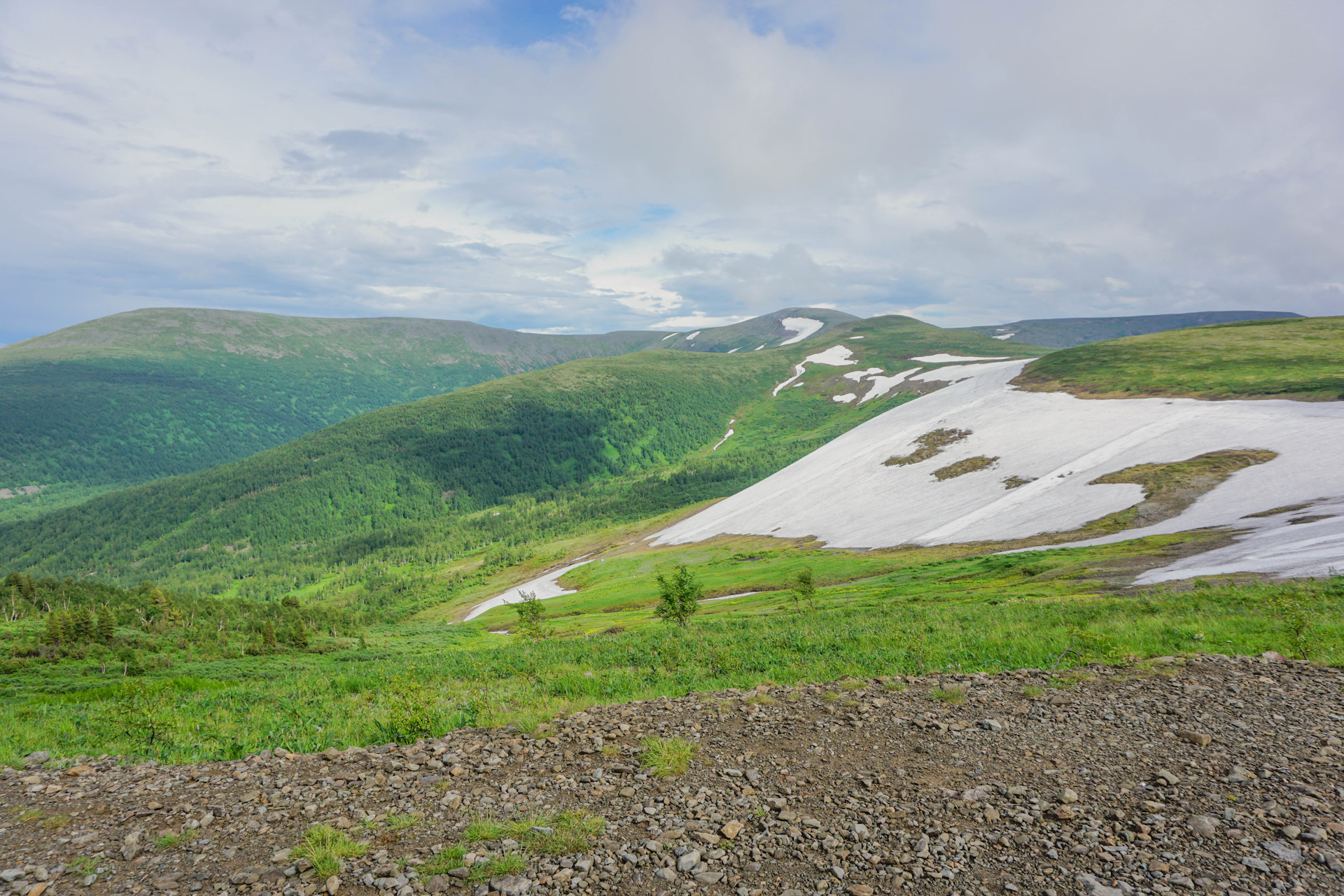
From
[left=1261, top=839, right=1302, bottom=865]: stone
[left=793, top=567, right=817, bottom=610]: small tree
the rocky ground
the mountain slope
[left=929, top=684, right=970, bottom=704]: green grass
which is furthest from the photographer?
the mountain slope

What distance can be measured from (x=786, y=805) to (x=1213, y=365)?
6681 inches

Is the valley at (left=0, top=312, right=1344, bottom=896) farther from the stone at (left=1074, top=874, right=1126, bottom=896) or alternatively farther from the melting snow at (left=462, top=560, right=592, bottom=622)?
the melting snow at (left=462, top=560, right=592, bottom=622)

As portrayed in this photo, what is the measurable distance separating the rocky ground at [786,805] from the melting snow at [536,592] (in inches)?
3701

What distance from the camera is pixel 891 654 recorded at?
16.3m

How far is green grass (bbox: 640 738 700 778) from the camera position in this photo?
9.67 metres

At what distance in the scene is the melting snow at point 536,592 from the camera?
107125 mm

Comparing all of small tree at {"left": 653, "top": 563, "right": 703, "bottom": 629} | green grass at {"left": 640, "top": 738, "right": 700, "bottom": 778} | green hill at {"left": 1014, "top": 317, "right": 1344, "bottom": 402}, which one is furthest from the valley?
green hill at {"left": 1014, "top": 317, "right": 1344, "bottom": 402}

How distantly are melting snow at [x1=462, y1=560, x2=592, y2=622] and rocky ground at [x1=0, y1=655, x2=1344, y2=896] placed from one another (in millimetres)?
94005

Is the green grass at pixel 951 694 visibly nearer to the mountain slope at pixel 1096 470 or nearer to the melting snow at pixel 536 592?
the mountain slope at pixel 1096 470

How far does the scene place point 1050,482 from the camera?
8194 cm

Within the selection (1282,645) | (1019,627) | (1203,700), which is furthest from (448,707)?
(1282,645)

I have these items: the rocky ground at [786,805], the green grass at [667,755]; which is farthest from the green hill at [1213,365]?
the green grass at [667,755]

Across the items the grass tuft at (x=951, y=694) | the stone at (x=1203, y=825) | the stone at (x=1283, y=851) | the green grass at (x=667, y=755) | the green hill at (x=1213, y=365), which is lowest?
the grass tuft at (x=951, y=694)

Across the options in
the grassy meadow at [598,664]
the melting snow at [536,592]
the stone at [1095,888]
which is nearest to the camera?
the stone at [1095,888]
